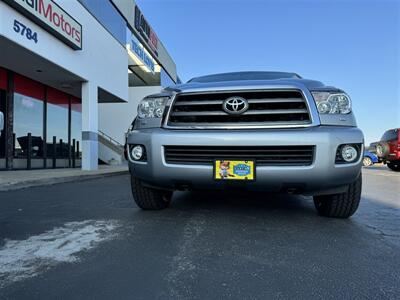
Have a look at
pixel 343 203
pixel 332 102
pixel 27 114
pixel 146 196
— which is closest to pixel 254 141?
pixel 332 102

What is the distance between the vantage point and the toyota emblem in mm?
3012

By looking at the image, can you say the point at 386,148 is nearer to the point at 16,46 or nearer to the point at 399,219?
the point at 399,219

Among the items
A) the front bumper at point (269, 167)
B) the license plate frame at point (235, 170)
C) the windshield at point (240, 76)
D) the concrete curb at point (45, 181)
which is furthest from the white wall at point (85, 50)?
the license plate frame at point (235, 170)

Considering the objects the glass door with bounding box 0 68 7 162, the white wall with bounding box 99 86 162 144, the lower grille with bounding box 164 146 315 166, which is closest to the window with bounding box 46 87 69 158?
the glass door with bounding box 0 68 7 162

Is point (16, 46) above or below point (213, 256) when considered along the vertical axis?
above

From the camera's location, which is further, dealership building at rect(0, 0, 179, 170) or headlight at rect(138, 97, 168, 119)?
dealership building at rect(0, 0, 179, 170)

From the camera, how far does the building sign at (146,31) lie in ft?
60.2

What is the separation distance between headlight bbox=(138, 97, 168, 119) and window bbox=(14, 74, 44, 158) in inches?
379

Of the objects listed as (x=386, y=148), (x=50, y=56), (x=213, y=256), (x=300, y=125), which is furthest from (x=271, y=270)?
(x=386, y=148)

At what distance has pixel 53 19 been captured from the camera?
930cm

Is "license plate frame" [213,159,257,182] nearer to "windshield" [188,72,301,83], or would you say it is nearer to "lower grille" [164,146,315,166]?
"lower grille" [164,146,315,166]

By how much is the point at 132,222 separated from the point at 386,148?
12.8 metres

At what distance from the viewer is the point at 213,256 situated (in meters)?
2.28

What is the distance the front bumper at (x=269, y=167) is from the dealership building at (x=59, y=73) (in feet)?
21.6
